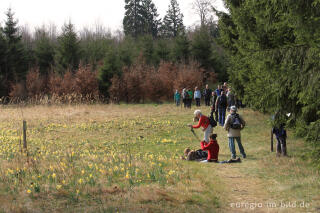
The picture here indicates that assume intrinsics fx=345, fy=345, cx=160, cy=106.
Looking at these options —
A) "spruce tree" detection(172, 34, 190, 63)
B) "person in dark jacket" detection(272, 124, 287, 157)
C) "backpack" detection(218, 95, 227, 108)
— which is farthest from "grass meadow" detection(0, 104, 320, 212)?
"spruce tree" detection(172, 34, 190, 63)

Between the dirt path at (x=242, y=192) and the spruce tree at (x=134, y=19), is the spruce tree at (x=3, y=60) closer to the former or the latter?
the spruce tree at (x=134, y=19)

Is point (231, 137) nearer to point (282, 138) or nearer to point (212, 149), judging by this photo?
point (212, 149)

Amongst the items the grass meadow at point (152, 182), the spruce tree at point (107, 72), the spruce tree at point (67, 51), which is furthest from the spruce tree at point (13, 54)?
the grass meadow at point (152, 182)

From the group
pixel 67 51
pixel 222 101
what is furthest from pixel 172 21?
pixel 222 101

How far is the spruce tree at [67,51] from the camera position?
47625 millimetres

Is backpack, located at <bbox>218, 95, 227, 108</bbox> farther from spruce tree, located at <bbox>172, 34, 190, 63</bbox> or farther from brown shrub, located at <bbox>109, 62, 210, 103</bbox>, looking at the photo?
spruce tree, located at <bbox>172, 34, 190, 63</bbox>

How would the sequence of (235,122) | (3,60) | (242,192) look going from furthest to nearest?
1. (3,60)
2. (235,122)
3. (242,192)

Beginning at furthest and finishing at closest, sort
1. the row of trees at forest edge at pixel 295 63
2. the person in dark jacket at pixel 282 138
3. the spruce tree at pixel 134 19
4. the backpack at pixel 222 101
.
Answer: the spruce tree at pixel 134 19
the backpack at pixel 222 101
the person in dark jacket at pixel 282 138
the row of trees at forest edge at pixel 295 63

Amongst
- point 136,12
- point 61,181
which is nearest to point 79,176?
point 61,181

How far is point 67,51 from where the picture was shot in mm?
47781

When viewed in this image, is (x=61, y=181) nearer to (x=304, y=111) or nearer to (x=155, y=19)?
(x=304, y=111)

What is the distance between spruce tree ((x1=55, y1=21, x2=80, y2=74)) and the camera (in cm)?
4762

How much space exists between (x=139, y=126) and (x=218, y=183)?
1064cm

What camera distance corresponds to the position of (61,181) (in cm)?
774
